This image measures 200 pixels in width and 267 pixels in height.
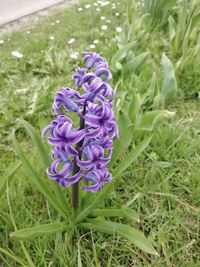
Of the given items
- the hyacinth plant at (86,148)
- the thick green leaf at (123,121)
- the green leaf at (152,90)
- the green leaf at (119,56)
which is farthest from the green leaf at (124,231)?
the green leaf at (119,56)

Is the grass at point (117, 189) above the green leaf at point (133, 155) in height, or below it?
below

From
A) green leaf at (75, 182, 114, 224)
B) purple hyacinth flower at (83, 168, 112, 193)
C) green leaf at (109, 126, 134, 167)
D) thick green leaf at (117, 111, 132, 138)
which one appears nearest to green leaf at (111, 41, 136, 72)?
thick green leaf at (117, 111, 132, 138)

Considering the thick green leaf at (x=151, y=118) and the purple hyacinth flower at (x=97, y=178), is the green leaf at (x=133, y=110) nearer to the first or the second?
the thick green leaf at (x=151, y=118)

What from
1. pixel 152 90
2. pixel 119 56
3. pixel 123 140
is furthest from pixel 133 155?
pixel 119 56

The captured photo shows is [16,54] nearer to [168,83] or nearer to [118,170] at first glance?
[168,83]

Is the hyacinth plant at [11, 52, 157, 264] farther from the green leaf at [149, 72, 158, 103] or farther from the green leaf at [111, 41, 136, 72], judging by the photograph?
the green leaf at [111, 41, 136, 72]

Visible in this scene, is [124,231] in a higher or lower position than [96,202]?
lower
